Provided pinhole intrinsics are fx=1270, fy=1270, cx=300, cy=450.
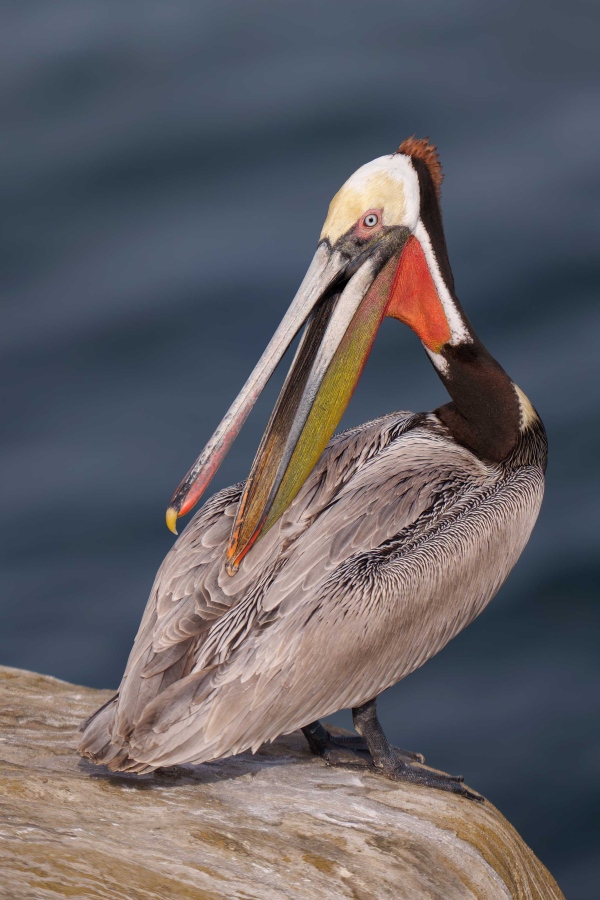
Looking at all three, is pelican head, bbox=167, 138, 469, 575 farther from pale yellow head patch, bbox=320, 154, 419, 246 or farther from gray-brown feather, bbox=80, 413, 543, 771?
gray-brown feather, bbox=80, 413, 543, 771

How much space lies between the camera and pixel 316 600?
164 inches

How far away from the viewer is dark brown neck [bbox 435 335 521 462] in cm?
488

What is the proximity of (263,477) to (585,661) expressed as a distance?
→ 12.4ft

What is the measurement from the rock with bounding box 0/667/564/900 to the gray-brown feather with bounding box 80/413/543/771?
0.19 metres

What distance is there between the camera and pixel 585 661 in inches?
294

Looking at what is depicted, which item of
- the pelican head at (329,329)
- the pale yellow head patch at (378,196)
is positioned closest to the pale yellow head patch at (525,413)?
→ the pelican head at (329,329)

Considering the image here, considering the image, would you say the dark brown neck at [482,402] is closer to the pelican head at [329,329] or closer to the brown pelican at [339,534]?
the brown pelican at [339,534]

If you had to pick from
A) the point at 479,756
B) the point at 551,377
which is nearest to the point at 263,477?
the point at 479,756

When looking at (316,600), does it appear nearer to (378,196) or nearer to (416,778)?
→ (416,778)

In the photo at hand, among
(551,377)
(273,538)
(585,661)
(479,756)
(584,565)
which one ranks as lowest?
(479,756)

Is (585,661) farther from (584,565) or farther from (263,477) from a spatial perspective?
(263,477)

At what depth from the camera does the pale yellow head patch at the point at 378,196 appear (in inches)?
172

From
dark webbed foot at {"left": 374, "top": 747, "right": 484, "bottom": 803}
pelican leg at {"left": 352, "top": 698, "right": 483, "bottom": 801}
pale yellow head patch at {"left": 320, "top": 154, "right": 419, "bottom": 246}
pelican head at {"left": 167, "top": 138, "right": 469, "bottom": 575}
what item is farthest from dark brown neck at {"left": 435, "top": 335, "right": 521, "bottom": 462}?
dark webbed foot at {"left": 374, "top": 747, "right": 484, "bottom": 803}

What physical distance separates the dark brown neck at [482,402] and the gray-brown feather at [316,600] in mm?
127
